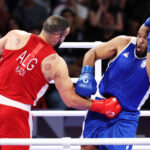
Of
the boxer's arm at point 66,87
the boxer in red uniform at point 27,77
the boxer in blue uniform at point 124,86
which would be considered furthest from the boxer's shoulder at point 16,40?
the boxer in blue uniform at point 124,86

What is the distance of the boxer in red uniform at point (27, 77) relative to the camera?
2684 millimetres

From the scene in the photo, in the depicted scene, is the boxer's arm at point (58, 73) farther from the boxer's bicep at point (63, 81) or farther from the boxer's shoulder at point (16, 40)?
the boxer's shoulder at point (16, 40)

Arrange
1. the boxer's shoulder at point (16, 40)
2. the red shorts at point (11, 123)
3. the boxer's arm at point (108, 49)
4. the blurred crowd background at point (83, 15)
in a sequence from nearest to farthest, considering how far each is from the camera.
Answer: the red shorts at point (11, 123) → the boxer's shoulder at point (16, 40) → the boxer's arm at point (108, 49) → the blurred crowd background at point (83, 15)

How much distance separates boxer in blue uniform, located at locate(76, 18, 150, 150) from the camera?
285cm

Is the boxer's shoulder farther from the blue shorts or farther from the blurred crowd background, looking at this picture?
the blurred crowd background

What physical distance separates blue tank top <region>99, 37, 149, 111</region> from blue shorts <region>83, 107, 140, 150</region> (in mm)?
72

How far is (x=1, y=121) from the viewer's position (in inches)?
105

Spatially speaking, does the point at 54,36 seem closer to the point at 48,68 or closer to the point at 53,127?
the point at 48,68

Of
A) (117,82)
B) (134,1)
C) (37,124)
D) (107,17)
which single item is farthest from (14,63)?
(134,1)

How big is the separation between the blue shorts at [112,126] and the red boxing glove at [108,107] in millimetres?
66

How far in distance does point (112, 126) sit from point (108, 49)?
0.55 meters

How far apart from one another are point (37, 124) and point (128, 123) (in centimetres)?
102

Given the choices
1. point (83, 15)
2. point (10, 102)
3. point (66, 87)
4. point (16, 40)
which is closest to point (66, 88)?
point (66, 87)

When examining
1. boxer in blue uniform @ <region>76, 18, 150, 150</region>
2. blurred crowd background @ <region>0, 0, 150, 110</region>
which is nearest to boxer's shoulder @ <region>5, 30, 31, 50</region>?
boxer in blue uniform @ <region>76, 18, 150, 150</region>
